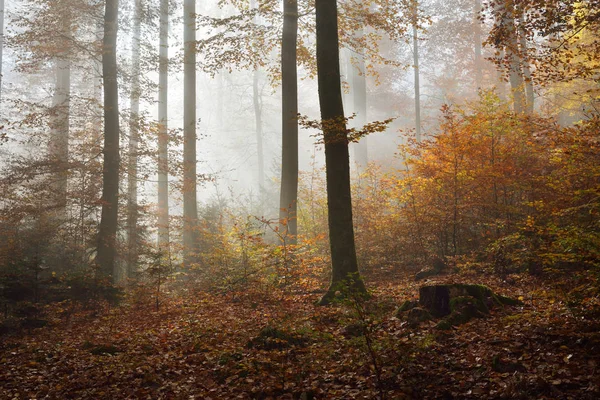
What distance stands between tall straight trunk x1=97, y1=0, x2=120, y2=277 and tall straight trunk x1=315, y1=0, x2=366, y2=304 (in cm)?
637

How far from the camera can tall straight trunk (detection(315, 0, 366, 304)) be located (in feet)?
25.8

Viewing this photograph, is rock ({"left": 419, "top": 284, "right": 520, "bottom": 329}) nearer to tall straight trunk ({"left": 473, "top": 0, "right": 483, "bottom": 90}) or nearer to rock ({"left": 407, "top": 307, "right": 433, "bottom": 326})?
rock ({"left": 407, "top": 307, "right": 433, "bottom": 326})

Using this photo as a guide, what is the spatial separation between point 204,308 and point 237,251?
5.93 feet

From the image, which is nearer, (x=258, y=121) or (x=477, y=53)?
(x=477, y=53)

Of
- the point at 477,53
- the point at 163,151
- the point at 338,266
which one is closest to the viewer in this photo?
the point at 338,266

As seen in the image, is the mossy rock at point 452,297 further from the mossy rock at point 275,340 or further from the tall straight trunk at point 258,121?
the tall straight trunk at point 258,121

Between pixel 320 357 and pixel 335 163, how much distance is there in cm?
365

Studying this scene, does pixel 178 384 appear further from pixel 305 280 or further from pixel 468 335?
pixel 305 280

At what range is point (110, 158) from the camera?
11.7 meters

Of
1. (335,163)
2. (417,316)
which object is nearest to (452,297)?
(417,316)

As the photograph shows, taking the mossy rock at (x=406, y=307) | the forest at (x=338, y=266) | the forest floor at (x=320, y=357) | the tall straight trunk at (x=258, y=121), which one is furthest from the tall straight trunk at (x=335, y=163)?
the tall straight trunk at (x=258, y=121)

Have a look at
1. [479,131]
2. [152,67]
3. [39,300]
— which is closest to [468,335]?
[479,131]

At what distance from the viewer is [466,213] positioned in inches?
392

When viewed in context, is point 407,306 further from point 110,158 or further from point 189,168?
point 189,168
